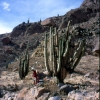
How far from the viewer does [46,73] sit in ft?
42.5

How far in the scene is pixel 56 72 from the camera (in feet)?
35.0

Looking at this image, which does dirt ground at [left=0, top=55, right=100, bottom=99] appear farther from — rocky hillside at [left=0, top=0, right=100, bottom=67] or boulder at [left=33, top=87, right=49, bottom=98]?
rocky hillside at [left=0, top=0, right=100, bottom=67]

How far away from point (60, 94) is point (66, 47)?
315 centimetres

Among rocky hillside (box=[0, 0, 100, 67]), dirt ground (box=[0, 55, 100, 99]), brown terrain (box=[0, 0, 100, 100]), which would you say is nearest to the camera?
brown terrain (box=[0, 0, 100, 100])

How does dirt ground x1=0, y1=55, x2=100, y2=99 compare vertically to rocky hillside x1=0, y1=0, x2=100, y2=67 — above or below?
below

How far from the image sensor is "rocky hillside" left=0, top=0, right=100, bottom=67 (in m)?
38.4

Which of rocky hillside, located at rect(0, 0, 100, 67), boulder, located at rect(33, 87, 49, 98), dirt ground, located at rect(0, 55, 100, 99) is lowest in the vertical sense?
dirt ground, located at rect(0, 55, 100, 99)

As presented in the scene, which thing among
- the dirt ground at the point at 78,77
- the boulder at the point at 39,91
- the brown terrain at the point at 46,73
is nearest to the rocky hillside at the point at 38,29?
the brown terrain at the point at 46,73

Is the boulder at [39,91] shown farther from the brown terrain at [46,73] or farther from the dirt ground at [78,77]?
the dirt ground at [78,77]

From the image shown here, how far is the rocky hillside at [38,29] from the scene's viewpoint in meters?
38.4

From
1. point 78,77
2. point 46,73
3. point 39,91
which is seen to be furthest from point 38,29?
point 39,91

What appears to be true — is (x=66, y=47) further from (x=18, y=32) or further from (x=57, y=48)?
(x=18, y=32)

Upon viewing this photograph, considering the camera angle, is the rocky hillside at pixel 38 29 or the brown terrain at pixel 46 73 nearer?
the brown terrain at pixel 46 73

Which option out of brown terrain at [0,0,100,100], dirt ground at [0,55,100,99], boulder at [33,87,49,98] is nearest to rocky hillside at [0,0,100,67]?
brown terrain at [0,0,100,100]
